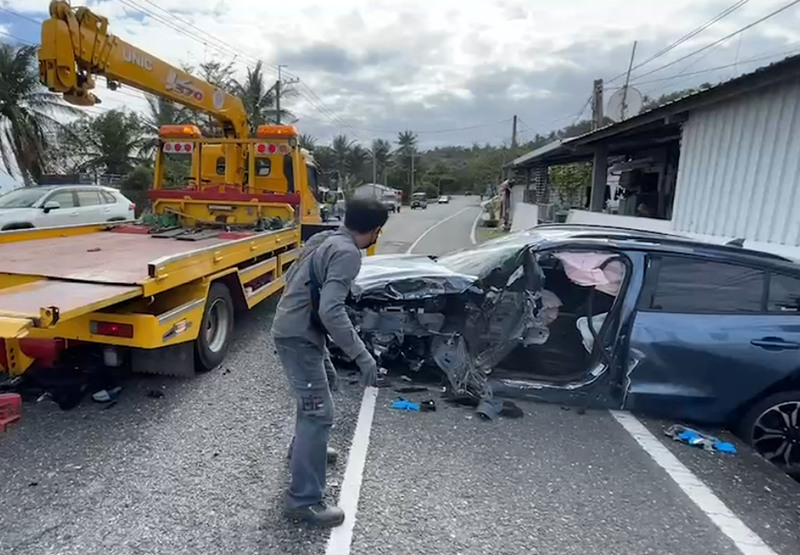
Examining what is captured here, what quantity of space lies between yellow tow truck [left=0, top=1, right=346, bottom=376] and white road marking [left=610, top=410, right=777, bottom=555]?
144 inches

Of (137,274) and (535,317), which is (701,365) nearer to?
(535,317)

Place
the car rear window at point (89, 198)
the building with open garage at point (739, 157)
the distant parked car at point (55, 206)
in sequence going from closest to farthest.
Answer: the building with open garage at point (739, 157) < the distant parked car at point (55, 206) < the car rear window at point (89, 198)

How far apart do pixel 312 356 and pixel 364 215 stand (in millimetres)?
795

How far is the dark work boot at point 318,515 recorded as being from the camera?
264 cm

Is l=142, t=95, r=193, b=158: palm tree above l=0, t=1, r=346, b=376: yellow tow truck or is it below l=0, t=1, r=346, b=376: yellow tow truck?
above

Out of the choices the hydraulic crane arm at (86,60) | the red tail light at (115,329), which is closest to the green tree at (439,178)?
the hydraulic crane arm at (86,60)

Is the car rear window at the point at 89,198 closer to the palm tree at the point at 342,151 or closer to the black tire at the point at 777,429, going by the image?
the black tire at the point at 777,429

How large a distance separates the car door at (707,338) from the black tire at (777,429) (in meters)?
0.12

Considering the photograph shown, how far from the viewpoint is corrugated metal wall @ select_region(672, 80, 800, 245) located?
6.13 meters

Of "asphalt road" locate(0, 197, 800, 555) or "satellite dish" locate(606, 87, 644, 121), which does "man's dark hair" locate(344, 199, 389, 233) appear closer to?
"asphalt road" locate(0, 197, 800, 555)

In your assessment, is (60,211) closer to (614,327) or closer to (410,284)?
(410,284)

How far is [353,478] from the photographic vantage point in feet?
10.3

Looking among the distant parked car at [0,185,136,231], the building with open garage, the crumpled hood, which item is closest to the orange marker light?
the distant parked car at [0,185,136,231]

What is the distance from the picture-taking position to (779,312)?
12.1 feet
